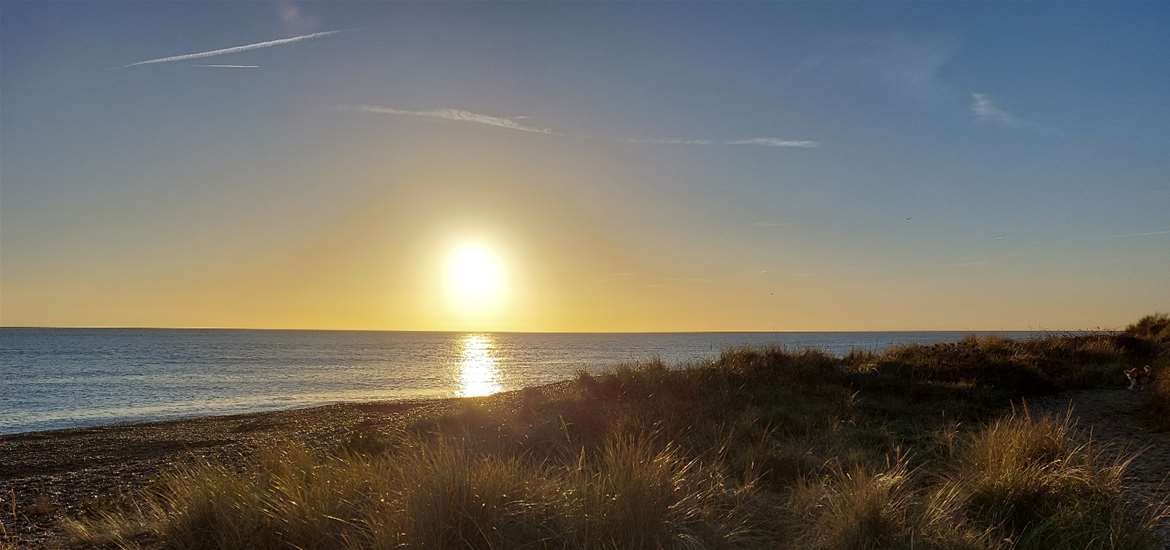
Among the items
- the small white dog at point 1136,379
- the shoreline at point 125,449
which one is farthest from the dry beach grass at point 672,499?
the small white dog at point 1136,379

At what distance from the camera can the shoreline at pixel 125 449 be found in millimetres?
11875

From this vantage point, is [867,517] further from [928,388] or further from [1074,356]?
[1074,356]

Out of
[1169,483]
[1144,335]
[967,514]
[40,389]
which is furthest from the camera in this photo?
[40,389]

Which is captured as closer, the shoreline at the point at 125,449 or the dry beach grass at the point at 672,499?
the dry beach grass at the point at 672,499

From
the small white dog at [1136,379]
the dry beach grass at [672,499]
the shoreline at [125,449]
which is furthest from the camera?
the small white dog at [1136,379]

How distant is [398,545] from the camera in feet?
15.9

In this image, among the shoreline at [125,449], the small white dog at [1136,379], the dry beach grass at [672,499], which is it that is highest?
the small white dog at [1136,379]

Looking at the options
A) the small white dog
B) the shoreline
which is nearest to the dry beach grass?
the shoreline

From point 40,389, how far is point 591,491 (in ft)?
154

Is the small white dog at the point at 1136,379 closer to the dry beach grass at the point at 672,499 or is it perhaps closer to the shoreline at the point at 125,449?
the dry beach grass at the point at 672,499

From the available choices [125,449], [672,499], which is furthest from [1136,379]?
[125,449]

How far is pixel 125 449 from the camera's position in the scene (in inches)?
721

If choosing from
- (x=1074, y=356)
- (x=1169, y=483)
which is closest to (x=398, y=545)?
(x=1169, y=483)

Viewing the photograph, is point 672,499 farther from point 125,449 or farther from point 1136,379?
point 125,449
